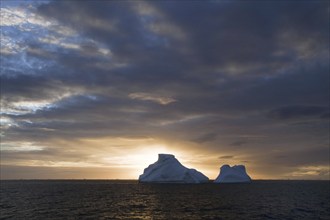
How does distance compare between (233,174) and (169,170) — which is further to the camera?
(233,174)

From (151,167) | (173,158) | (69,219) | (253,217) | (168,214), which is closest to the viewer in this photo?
(69,219)

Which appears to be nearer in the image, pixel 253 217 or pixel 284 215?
pixel 253 217

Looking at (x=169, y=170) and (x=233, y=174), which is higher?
(x=169, y=170)

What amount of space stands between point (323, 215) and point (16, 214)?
4187 centimetres

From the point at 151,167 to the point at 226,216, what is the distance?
138 meters

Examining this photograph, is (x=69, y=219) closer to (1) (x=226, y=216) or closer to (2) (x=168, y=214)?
(2) (x=168, y=214)

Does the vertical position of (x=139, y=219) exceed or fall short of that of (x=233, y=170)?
it falls short

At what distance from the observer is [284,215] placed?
165 feet

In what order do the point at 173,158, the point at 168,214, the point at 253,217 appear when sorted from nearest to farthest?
the point at 253,217 < the point at 168,214 < the point at 173,158

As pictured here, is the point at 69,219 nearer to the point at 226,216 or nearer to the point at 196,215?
the point at 196,215

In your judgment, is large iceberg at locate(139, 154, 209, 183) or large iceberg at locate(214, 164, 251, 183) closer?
large iceberg at locate(139, 154, 209, 183)

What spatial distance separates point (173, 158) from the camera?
172 metres

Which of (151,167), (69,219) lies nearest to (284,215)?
(69,219)

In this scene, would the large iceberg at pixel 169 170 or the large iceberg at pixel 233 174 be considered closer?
the large iceberg at pixel 169 170
